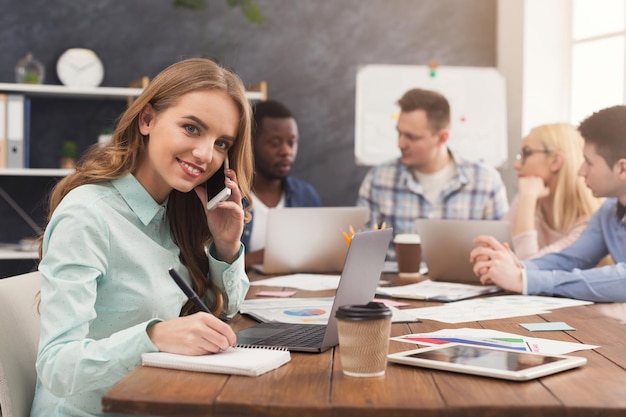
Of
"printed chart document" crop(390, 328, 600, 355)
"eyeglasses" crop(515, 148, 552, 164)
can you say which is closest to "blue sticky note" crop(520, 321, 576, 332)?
"printed chart document" crop(390, 328, 600, 355)

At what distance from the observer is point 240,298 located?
5.29ft

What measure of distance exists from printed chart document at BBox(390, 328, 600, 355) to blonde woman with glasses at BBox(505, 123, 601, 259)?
1.51 metres

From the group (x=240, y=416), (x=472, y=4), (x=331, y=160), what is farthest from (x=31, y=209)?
(x=240, y=416)

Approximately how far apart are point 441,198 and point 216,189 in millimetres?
2245

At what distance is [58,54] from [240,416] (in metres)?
3.62

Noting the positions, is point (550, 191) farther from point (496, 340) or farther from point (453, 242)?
point (496, 340)

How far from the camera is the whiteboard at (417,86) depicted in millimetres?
4117

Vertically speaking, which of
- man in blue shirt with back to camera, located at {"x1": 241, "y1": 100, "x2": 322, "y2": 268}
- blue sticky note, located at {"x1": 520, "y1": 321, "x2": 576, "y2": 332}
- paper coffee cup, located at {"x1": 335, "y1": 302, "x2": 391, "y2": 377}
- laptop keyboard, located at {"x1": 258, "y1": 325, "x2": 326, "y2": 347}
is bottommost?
blue sticky note, located at {"x1": 520, "y1": 321, "x2": 576, "y2": 332}

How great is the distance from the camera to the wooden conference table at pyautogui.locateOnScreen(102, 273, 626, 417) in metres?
0.91

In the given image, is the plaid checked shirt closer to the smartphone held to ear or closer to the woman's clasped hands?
the woman's clasped hands

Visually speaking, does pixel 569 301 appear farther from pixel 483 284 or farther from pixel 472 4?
pixel 472 4

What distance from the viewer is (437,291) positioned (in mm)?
2055

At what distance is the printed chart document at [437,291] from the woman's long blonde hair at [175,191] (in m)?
0.58

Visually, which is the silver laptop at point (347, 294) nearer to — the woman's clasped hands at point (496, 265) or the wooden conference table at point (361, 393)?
the wooden conference table at point (361, 393)
